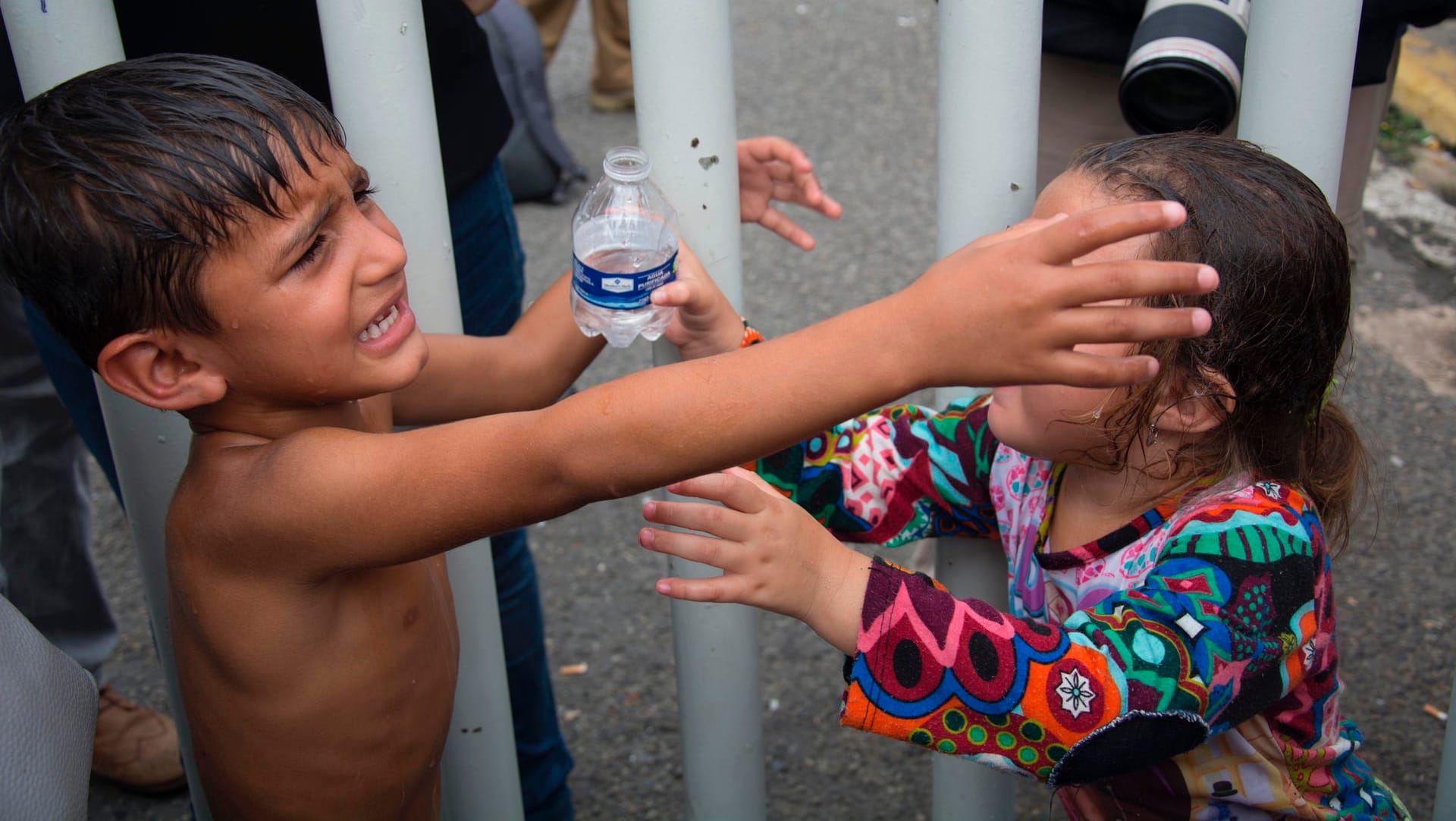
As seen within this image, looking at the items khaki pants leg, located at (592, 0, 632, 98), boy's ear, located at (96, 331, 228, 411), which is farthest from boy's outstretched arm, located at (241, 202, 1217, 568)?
khaki pants leg, located at (592, 0, 632, 98)

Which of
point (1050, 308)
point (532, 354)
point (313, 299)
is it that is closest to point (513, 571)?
point (532, 354)

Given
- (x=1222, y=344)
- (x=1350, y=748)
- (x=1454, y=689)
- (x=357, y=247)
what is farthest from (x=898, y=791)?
(x=357, y=247)

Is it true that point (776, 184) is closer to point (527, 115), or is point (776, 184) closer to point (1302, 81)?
point (1302, 81)

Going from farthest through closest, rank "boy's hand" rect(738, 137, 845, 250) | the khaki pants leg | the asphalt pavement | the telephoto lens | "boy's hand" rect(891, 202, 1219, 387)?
the khaki pants leg, the asphalt pavement, "boy's hand" rect(738, 137, 845, 250), the telephoto lens, "boy's hand" rect(891, 202, 1219, 387)

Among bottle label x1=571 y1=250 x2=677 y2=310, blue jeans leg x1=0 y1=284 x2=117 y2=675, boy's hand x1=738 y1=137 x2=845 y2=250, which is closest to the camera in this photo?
bottle label x1=571 y1=250 x2=677 y2=310

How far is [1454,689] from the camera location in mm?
1274

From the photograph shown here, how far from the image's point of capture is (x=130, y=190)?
1106 millimetres

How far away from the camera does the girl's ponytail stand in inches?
54.5

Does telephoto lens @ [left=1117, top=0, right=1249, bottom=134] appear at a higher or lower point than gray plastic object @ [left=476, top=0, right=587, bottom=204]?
higher

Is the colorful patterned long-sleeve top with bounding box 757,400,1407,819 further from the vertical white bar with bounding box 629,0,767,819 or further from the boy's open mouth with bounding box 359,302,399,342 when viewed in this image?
the boy's open mouth with bounding box 359,302,399,342

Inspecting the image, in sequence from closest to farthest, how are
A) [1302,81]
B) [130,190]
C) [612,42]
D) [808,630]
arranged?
1. [130,190]
2. [1302,81]
3. [808,630]
4. [612,42]

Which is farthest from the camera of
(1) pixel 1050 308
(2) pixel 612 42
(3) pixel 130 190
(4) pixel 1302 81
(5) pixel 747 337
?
(2) pixel 612 42

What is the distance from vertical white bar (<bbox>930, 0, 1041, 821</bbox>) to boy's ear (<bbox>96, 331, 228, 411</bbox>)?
2.59 feet

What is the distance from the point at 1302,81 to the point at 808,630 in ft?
5.39
